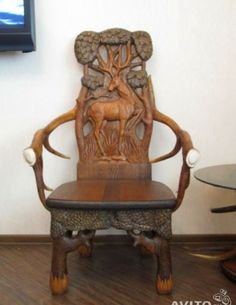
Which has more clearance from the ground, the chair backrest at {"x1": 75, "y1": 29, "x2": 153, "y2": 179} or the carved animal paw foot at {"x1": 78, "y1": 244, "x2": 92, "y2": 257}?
the chair backrest at {"x1": 75, "y1": 29, "x2": 153, "y2": 179}

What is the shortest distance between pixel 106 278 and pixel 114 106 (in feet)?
2.70

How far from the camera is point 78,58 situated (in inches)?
64.7

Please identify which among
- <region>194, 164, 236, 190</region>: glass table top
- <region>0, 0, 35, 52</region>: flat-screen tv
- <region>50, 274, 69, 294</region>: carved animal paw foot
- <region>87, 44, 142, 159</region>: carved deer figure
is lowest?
<region>50, 274, 69, 294</region>: carved animal paw foot

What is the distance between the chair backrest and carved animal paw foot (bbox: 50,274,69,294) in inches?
19.4

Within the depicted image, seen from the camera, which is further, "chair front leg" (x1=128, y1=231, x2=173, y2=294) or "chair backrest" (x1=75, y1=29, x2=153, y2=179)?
"chair backrest" (x1=75, y1=29, x2=153, y2=179)

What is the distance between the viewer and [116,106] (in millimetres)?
1642

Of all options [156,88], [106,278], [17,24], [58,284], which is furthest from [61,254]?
[17,24]

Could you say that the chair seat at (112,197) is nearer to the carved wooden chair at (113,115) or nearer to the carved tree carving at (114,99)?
the carved wooden chair at (113,115)

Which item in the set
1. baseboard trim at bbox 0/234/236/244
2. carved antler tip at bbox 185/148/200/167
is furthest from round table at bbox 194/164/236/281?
baseboard trim at bbox 0/234/236/244

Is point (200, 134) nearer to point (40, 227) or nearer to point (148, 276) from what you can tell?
point (148, 276)

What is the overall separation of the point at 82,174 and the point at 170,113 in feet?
1.95

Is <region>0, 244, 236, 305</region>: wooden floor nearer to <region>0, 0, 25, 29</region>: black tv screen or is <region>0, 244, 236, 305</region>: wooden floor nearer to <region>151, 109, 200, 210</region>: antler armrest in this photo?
<region>151, 109, 200, 210</region>: antler armrest

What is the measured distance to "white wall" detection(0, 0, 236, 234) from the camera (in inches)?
68.7

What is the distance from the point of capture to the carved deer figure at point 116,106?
164 centimetres
